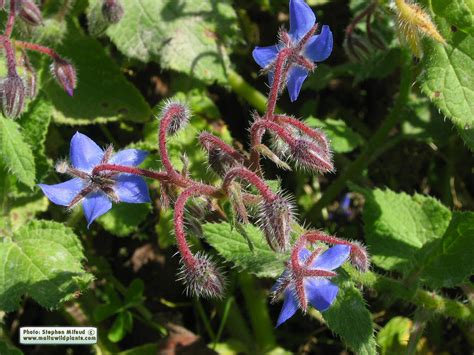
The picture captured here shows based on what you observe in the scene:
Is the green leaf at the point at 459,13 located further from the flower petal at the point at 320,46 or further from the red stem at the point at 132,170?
the red stem at the point at 132,170

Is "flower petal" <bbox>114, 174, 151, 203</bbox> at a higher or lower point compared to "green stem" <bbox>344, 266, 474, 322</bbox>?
higher

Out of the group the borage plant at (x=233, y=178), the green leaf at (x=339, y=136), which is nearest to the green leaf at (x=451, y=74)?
the borage plant at (x=233, y=178)

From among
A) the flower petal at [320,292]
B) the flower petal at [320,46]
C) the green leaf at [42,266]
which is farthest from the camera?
the green leaf at [42,266]

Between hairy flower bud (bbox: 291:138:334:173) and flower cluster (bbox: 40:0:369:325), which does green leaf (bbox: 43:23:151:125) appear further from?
hairy flower bud (bbox: 291:138:334:173)

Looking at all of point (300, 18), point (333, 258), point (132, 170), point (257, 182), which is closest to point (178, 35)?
point (300, 18)

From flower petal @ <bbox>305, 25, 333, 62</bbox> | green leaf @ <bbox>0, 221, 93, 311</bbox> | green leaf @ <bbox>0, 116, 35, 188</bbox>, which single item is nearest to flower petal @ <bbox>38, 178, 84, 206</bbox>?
green leaf @ <bbox>0, 221, 93, 311</bbox>

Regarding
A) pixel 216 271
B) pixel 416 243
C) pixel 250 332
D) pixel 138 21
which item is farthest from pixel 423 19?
pixel 250 332
